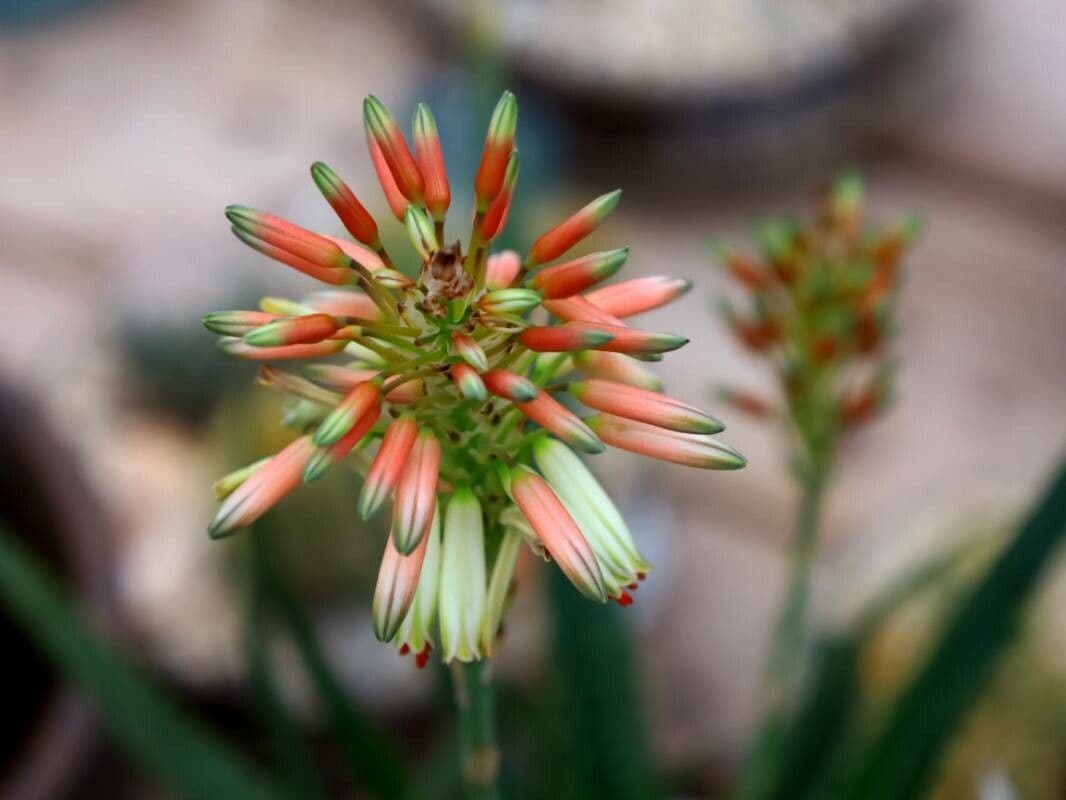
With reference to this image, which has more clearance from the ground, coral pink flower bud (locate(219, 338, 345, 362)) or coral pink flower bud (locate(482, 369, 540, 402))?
coral pink flower bud (locate(219, 338, 345, 362))

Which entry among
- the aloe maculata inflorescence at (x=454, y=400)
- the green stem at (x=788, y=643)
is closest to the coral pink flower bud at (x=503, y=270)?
the aloe maculata inflorescence at (x=454, y=400)

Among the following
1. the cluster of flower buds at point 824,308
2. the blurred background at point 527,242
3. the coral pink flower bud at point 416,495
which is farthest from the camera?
the blurred background at point 527,242

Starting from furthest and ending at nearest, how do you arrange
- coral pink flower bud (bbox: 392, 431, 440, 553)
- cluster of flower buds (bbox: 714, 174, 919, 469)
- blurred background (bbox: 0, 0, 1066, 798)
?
blurred background (bbox: 0, 0, 1066, 798)
cluster of flower buds (bbox: 714, 174, 919, 469)
coral pink flower bud (bbox: 392, 431, 440, 553)

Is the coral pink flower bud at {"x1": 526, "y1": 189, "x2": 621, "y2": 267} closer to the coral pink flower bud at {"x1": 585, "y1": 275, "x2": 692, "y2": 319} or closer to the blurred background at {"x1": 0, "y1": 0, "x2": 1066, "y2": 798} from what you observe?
the coral pink flower bud at {"x1": 585, "y1": 275, "x2": 692, "y2": 319}

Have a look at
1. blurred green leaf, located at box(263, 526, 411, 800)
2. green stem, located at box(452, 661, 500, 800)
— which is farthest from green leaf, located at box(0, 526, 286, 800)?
green stem, located at box(452, 661, 500, 800)

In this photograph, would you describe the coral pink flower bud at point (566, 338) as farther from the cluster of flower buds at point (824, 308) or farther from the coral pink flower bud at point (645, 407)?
the cluster of flower buds at point (824, 308)

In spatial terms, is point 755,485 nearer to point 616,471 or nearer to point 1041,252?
point 616,471

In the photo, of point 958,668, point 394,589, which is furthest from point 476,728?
point 958,668
